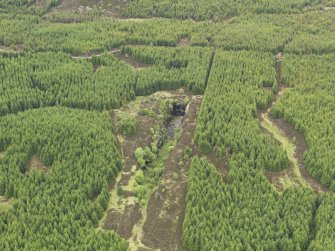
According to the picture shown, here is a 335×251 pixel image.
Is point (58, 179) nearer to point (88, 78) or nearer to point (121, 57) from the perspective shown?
point (88, 78)

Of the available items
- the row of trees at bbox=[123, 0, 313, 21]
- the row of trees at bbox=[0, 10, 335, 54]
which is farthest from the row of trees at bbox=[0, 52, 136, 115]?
the row of trees at bbox=[123, 0, 313, 21]

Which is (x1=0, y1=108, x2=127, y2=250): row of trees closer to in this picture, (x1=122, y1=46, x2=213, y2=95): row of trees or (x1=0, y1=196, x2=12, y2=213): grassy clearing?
(x1=0, y1=196, x2=12, y2=213): grassy clearing

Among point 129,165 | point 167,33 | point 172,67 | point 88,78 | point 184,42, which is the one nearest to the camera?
point 129,165

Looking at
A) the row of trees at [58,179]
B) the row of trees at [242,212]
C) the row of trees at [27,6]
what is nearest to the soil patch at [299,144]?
the row of trees at [242,212]

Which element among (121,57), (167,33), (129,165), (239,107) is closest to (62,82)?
(121,57)

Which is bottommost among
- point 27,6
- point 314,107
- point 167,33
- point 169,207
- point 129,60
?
point 169,207

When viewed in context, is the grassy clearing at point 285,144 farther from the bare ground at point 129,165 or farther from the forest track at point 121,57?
the forest track at point 121,57

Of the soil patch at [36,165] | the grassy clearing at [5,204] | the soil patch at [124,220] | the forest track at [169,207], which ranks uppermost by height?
the forest track at [169,207]
